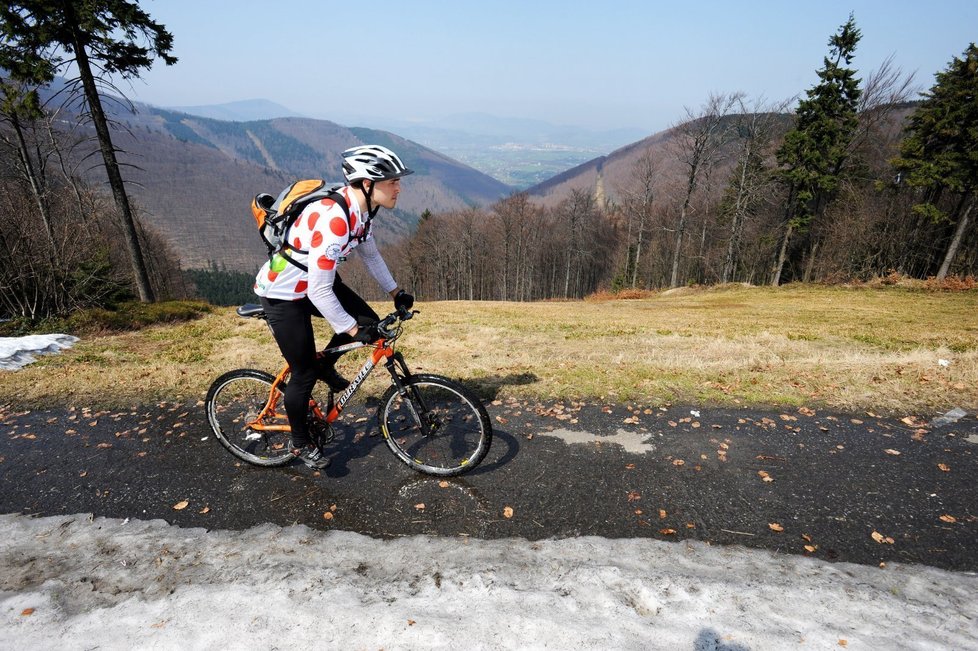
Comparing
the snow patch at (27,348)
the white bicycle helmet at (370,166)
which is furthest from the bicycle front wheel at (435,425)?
the snow patch at (27,348)

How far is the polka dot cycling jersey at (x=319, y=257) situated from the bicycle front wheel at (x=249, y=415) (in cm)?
126

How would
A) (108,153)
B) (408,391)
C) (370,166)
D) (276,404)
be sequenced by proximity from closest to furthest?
(370,166)
(408,391)
(276,404)
(108,153)

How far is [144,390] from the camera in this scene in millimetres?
7336

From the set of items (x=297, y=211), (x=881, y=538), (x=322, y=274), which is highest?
(x=297, y=211)

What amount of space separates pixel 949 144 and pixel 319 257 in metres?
39.6

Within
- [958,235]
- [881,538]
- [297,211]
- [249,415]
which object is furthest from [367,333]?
[958,235]

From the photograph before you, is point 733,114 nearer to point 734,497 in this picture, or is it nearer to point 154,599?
point 734,497

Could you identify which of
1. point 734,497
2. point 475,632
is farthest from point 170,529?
point 734,497

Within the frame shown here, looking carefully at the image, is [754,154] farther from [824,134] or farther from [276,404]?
[276,404]

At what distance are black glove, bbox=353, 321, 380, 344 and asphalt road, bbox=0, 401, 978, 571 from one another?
1602 millimetres

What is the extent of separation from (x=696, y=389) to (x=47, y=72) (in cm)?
2010

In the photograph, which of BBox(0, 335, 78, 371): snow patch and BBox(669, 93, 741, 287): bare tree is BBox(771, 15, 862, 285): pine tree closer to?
BBox(669, 93, 741, 287): bare tree

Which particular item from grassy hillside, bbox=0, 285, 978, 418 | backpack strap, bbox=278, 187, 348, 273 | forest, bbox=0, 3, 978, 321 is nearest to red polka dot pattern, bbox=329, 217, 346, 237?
backpack strap, bbox=278, 187, 348, 273

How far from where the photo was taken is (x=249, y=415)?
196 inches
